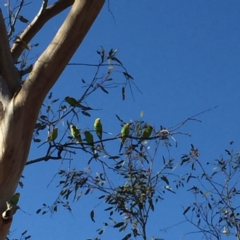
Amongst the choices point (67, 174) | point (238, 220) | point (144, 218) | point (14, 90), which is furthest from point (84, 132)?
point (238, 220)

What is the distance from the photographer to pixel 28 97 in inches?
82.4

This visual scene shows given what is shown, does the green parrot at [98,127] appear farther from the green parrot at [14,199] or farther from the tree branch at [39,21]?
the tree branch at [39,21]

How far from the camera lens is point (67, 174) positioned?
386cm

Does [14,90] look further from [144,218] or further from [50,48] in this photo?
[144,218]

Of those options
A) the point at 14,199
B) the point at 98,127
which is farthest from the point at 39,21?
the point at 14,199

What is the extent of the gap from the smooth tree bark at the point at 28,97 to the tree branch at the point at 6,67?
0.06m

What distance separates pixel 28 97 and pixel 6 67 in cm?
38

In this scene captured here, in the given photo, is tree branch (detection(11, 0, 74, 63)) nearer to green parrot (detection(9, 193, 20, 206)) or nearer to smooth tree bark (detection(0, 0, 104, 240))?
smooth tree bark (detection(0, 0, 104, 240))

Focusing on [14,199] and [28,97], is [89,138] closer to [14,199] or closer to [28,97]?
[28,97]

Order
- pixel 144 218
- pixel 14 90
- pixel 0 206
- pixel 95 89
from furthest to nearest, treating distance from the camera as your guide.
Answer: pixel 144 218 < pixel 95 89 < pixel 14 90 < pixel 0 206

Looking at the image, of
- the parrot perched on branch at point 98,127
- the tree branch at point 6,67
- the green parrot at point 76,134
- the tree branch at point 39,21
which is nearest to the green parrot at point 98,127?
the parrot perched on branch at point 98,127

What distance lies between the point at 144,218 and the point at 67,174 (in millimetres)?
785

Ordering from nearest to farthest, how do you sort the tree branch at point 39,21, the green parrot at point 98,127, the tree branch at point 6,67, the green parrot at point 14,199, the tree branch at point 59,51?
the green parrot at point 14,199 → the tree branch at point 59,51 → the green parrot at point 98,127 → the tree branch at point 6,67 → the tree branch at point 39,21

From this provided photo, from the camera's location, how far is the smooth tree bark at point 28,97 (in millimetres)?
2029
